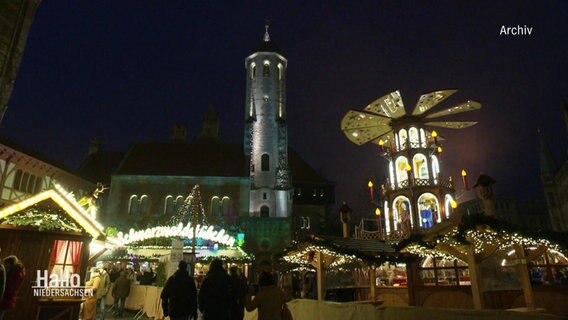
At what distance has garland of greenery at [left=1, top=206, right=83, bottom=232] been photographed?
8.83 m

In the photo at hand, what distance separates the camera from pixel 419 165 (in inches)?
961

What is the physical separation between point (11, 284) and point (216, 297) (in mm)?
4335

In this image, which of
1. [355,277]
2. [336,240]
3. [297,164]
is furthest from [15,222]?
[297,164]

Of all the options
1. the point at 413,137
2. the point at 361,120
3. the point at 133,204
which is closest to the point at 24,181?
the point at 133,204

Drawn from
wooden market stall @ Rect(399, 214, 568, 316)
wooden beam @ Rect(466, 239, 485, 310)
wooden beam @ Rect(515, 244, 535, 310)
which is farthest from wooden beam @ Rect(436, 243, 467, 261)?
wooden beam @ Rect(515, 244, 535, 310)

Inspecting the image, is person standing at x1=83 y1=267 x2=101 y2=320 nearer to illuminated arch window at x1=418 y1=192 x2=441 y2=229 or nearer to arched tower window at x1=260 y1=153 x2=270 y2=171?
illuminated arch window at x1=418 y1=192 x2=441 y2=229

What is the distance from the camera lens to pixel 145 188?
111 feet

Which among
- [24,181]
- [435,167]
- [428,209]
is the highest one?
[435,167]

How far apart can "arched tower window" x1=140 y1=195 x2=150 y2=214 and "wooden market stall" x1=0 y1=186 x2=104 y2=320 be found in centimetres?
2418

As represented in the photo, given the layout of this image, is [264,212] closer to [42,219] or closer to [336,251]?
[336,251]

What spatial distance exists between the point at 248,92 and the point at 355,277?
26.8m

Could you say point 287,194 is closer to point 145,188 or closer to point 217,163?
point 217,163

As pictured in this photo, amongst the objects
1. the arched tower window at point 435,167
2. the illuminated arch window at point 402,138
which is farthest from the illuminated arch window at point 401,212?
the illuminated arch window at point 402,138

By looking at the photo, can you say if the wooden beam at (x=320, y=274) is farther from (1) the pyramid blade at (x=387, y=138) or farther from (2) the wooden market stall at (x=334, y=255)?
(1) the pyramid blade at (x=387, y=138)
